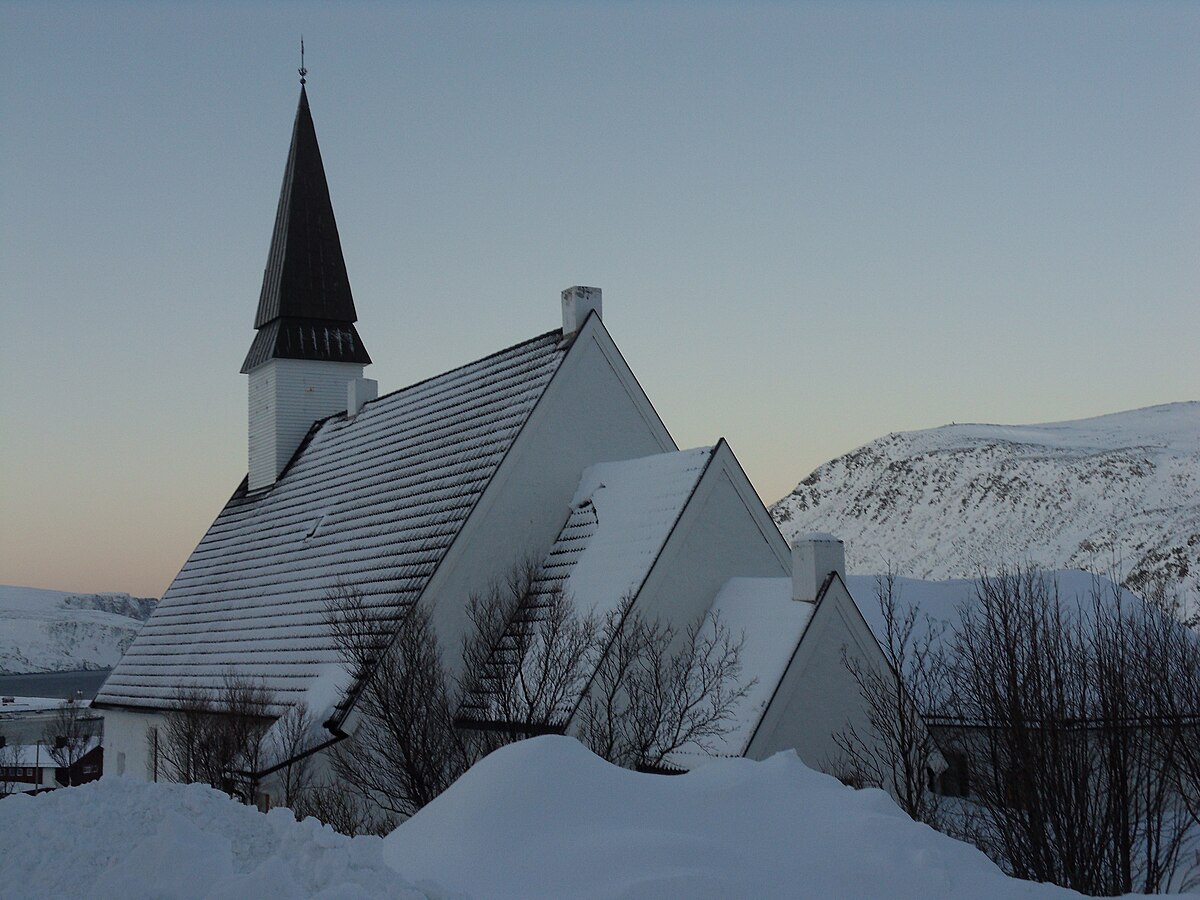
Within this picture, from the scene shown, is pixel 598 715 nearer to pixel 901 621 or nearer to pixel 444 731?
pixel 444 731

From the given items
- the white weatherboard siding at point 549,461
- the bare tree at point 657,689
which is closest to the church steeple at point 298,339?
the white weatherboard siding at point 549,461

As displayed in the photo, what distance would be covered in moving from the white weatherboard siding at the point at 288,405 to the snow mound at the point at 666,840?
21.4 meters

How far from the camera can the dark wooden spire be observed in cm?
2872

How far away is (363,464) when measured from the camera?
2350 centimetres

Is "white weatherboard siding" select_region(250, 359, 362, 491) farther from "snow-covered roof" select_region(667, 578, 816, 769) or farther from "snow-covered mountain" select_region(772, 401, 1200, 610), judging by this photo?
"snow-covered mountain" select_region(772, 401, 1200, 610)

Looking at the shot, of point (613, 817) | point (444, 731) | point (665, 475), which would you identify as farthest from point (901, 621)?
point (613, 817)

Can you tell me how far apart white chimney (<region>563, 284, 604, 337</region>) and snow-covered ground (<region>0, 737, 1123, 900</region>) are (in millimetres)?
12544

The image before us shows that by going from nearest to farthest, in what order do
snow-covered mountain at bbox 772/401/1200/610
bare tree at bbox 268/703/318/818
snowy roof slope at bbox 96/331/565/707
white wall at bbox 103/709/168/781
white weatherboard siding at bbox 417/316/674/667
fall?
bare tree at bbox 268/703/318/818 → white weatherboard siding at bbox 417/316/674/667 → snowy roof slope at bbox 96/331/565/707 → white wall at bbox 103/709/168/781 → snow-covered mountain at bbox 772/401/1200/610

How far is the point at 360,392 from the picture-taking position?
88.0 feet

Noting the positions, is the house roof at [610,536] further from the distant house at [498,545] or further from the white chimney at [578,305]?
the white chimney at [578,305]

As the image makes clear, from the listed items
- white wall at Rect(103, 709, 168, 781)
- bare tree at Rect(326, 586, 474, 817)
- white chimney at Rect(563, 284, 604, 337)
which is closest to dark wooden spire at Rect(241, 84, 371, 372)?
white wall at Rect(103, 709, 168, 781)

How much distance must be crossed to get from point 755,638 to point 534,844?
31.6 feet

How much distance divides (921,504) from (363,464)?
212 feet

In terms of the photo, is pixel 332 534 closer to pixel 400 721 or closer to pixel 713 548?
pixel 713 548
